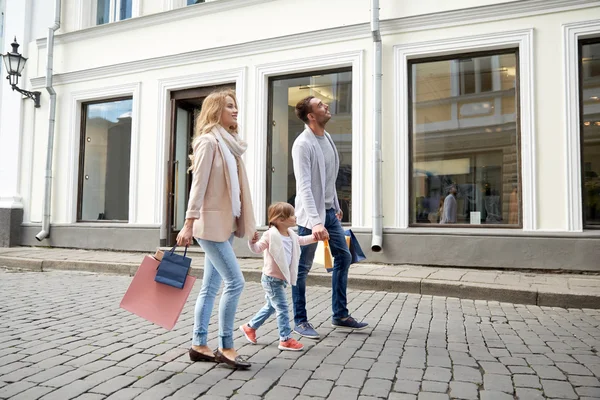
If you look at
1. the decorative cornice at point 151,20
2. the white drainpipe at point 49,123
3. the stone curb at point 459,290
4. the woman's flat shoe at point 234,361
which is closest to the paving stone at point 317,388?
the woman's flat shoe at point 234,361

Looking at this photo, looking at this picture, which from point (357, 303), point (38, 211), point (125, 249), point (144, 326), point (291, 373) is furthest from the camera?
point (38, 211)

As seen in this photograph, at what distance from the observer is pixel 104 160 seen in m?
11.5

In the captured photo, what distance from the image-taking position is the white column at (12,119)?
38.0 ft

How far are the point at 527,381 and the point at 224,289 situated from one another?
1.91m

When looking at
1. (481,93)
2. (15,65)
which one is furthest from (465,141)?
(15,65)

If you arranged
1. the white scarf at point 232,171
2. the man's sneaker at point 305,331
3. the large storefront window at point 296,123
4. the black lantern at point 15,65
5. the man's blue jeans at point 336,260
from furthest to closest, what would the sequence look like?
the black lantern at point 15,65
the large storefront window at point 296,123
the man's blue jeans at point 336,260
the man's sneaker at point 305,331
the white scarf at point 232,171

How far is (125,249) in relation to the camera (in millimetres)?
10367

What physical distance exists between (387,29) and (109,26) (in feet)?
20.2

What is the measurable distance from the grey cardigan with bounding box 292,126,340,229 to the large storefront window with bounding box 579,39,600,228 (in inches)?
197

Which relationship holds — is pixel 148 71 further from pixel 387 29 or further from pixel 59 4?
pixel 387 29

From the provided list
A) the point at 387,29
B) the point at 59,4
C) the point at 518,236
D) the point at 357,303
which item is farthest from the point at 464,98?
the point at 59,4

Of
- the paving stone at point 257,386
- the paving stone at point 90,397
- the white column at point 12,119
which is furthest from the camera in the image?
the white column at point 12,119

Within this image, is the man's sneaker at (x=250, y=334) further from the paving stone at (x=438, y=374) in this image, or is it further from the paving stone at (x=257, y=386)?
the paving stone at (x=438, y=374)

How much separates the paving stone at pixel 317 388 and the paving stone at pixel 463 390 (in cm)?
68
